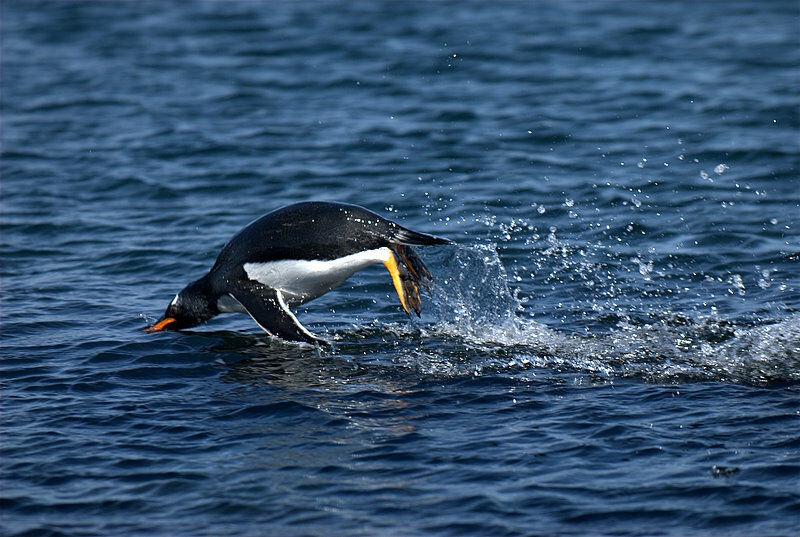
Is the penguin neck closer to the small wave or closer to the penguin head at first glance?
the penguin head

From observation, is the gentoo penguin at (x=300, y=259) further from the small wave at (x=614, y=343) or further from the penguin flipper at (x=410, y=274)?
the small wave at (x=614, y=343)

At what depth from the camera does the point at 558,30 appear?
2091 cm

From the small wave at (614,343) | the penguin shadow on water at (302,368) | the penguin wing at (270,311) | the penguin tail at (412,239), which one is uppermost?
the penguin tail at (412,239)

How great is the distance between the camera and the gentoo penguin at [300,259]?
8672 mm

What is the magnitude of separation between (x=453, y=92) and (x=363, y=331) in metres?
9.15

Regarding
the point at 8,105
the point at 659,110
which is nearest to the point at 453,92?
the point at 659,110

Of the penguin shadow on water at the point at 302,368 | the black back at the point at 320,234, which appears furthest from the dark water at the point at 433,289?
the black back at the point at 320,234

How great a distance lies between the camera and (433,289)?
31.5 feet

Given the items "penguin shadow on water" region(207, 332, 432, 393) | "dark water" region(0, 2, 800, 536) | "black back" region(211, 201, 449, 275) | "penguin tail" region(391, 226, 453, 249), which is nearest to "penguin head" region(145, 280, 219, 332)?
"dark water" region(0, 2, 800, 536)

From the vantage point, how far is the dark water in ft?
21.1

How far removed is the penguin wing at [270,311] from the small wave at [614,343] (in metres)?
1.03

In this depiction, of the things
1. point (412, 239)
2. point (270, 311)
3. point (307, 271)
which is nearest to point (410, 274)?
point (412, 239)

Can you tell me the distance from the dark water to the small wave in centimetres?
3

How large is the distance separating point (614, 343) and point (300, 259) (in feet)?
9.00
